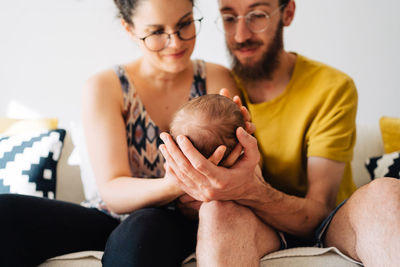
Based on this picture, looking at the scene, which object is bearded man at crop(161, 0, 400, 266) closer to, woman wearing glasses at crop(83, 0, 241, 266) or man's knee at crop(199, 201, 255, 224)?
man's knee at crop(199, 201, 255, 224)

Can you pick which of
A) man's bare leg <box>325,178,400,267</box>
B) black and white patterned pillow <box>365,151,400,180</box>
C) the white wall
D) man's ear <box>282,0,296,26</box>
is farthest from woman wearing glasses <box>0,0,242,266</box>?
the white wall

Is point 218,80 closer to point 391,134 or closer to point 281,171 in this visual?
point 281,171

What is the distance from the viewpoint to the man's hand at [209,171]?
946 millimetres

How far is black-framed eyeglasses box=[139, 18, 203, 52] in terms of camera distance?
1.30 meters

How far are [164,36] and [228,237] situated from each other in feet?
2.56

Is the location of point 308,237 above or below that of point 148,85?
below

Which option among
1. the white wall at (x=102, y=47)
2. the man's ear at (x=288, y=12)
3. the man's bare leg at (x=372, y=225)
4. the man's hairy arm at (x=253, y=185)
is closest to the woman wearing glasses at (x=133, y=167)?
the man's hairy arm at (x=253, y=185)

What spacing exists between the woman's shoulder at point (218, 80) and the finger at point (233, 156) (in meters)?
0.55

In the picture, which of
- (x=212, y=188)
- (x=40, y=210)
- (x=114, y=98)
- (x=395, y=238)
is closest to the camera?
(x=395, y=238)

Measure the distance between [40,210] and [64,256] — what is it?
0.18 meters

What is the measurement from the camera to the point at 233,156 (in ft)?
3.40

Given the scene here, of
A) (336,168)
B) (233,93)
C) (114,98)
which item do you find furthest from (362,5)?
(114,98)

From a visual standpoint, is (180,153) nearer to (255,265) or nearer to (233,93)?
(255,265)

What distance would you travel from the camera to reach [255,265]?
1.03 m
